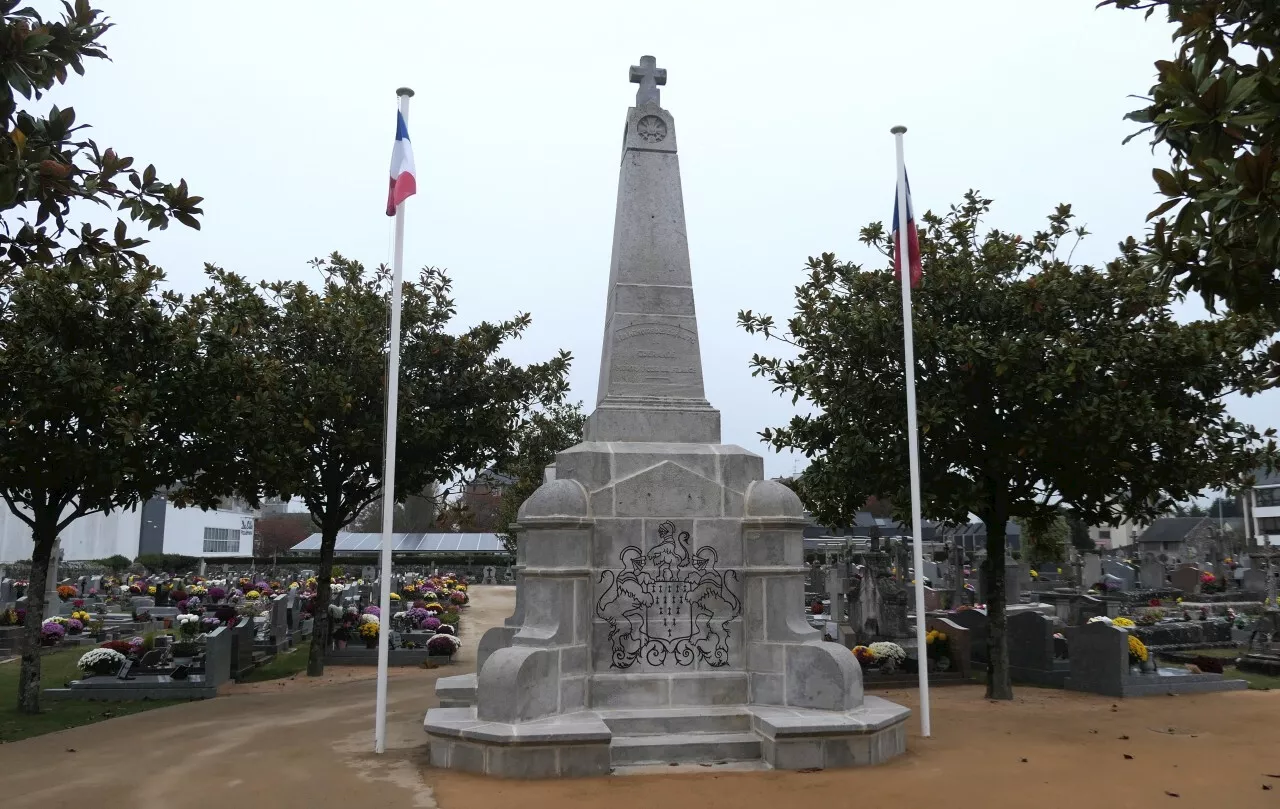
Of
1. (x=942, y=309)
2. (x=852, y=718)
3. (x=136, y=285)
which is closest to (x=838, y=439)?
(x=942, y=309)

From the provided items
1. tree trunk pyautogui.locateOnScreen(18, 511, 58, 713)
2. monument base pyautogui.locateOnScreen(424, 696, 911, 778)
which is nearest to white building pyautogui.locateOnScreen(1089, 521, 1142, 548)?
monument base pyautogui.locateOnScreen(424, 696, 911, 778)

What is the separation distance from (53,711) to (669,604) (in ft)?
31.2

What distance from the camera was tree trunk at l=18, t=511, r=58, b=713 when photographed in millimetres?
12492

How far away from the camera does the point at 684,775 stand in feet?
28.6

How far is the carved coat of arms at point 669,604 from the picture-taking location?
395 inches

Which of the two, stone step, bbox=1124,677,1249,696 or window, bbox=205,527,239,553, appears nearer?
stone step, bbox=1124,677,1249,696

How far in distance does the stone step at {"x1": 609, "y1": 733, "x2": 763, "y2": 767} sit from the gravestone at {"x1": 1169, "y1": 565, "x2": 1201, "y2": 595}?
1142 inches

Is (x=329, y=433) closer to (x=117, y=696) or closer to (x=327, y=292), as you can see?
(x=327, y=292)

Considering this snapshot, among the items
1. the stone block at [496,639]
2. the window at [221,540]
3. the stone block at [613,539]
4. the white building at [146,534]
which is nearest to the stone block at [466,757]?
the stone block at [613,539]

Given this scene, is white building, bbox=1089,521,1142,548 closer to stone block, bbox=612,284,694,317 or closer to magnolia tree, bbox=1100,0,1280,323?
stone block, bbox=612,284,694,317

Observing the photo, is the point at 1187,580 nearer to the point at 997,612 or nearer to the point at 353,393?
the point at 997,612

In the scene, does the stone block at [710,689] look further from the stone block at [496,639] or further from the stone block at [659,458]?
the stone block at [496,639]

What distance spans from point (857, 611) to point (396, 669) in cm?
995

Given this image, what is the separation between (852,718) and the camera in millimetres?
9227
